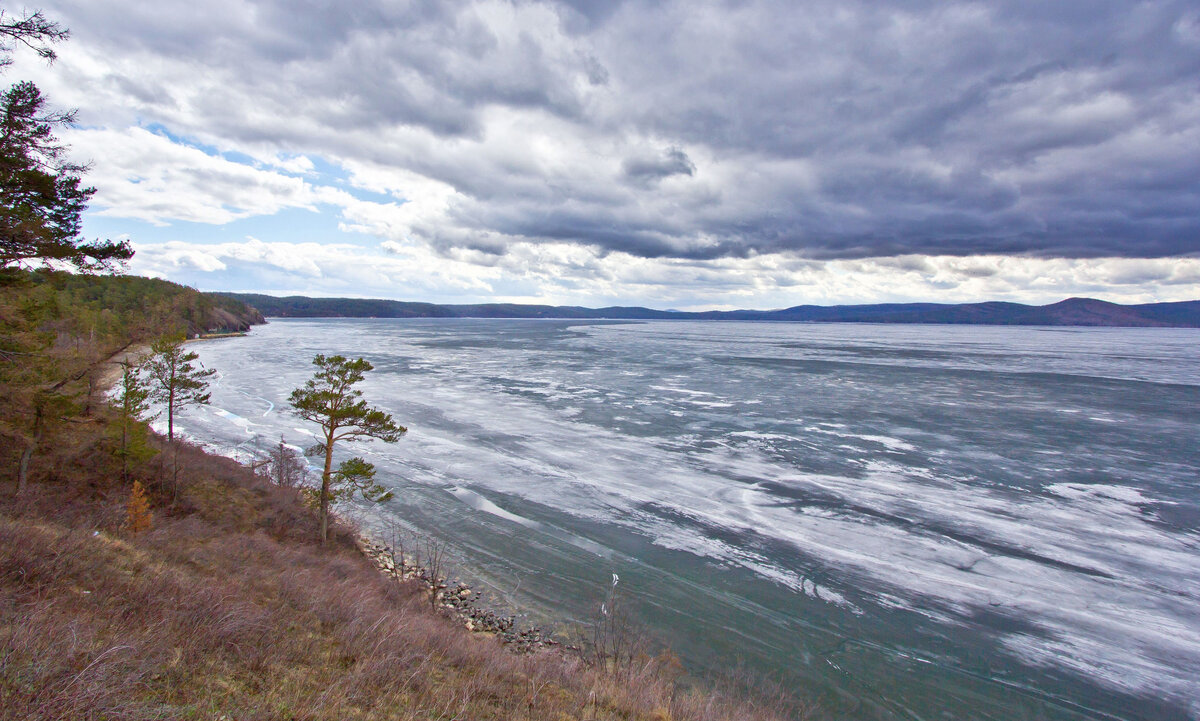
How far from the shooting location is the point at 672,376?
175 ft

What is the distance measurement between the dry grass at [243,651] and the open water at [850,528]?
9.43 ft

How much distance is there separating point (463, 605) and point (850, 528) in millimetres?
12165

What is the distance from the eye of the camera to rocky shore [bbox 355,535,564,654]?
11.5 meters

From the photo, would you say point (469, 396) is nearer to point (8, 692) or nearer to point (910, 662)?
point (910, 662)

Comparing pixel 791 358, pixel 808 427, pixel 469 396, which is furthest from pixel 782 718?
pixel 791 358

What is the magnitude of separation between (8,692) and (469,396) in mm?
36816

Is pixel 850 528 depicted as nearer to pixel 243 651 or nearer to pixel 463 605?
pixel 463 605

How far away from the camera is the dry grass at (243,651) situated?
4906mm

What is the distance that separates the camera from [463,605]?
1291cm

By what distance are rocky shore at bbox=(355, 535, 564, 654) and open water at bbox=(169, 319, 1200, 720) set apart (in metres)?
0.80

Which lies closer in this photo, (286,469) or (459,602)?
(459,602)

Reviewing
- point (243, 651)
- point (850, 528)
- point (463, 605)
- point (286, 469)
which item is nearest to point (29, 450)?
point (286, 469)


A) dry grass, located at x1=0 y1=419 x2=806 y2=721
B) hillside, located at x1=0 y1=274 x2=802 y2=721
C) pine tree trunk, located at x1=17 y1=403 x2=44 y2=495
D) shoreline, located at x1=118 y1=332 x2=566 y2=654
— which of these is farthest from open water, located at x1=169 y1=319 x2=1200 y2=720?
pine tree trunk, located at x1=17 y1=403 x2=44 y2=495

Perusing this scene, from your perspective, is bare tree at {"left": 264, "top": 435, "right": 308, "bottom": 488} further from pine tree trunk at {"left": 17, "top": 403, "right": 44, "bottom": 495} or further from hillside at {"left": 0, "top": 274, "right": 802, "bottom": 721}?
pine tree trunk at {"left": 17, "top": 403, "right": 44, "bottom": 495}
